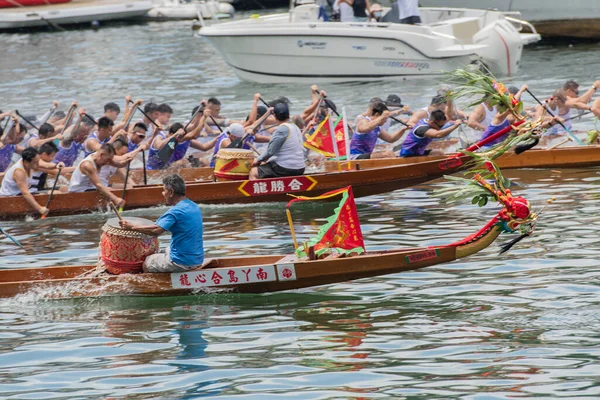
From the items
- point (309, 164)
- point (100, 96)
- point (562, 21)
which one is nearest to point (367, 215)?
point (309, 164)

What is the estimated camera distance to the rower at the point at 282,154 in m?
15.3

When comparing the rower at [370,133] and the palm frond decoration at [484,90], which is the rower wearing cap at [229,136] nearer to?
the rower at [370,133]

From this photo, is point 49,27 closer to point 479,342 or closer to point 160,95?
point 160,95

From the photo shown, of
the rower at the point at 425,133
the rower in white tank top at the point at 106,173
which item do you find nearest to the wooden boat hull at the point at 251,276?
the rower in white tank top at the point at 106,173

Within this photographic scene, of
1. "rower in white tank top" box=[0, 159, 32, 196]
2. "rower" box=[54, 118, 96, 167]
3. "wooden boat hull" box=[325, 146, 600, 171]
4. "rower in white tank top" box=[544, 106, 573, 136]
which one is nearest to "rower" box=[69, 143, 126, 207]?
"rower in white tank top" box=[0, 159, 32, 196]

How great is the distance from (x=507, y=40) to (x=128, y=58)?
40.1ft

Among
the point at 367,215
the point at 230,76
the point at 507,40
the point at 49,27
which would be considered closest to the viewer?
the point at 367,215

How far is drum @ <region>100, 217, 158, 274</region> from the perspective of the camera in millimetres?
11164

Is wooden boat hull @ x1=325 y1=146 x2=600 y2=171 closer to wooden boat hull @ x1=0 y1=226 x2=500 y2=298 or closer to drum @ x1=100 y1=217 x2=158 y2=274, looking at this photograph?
wooden boat hull @ x1=0 y1=226 x2=500 y2=298

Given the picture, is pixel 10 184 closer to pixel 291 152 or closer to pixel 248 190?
pixel 248 190

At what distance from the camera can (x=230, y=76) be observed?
28953mm

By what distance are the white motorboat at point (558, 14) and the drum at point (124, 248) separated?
2168 centimetres

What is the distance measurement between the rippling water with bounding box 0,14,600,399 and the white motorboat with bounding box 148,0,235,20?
77.6 feet

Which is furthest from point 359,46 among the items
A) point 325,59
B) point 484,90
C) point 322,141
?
point 484,90
